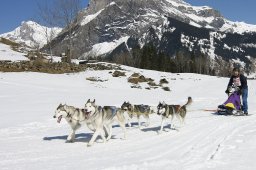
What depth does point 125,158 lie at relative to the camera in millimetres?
8820

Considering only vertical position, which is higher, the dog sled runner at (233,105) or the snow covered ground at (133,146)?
the dog sled runner at (233,105)

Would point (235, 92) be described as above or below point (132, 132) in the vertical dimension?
above

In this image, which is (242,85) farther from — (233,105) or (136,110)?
(136,110)

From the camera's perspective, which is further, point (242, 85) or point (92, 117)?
point (242, 85)

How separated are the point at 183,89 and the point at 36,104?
1837 cm

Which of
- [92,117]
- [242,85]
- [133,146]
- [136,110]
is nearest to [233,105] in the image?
[242,85]

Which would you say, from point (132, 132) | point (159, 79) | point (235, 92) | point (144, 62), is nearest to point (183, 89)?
point (159, 79)

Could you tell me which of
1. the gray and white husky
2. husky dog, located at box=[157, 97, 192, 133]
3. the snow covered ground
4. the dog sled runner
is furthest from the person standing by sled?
the gray and white husky

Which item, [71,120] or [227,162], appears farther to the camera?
[71,120]

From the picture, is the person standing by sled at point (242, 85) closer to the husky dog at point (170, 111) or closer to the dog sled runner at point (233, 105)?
the dog sled runner at point (233, 105)

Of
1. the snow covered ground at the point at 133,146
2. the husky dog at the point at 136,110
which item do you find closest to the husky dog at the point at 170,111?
the snow covered ground at the point at 133,146

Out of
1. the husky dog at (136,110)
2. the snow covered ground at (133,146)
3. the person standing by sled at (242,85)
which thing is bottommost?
the snow covered ground at (133,146)

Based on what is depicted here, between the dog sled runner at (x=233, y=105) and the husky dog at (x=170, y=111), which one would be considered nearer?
the husky dog at (x=170, y=111)

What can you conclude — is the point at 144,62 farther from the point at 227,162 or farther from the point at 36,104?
the point at 227,162
